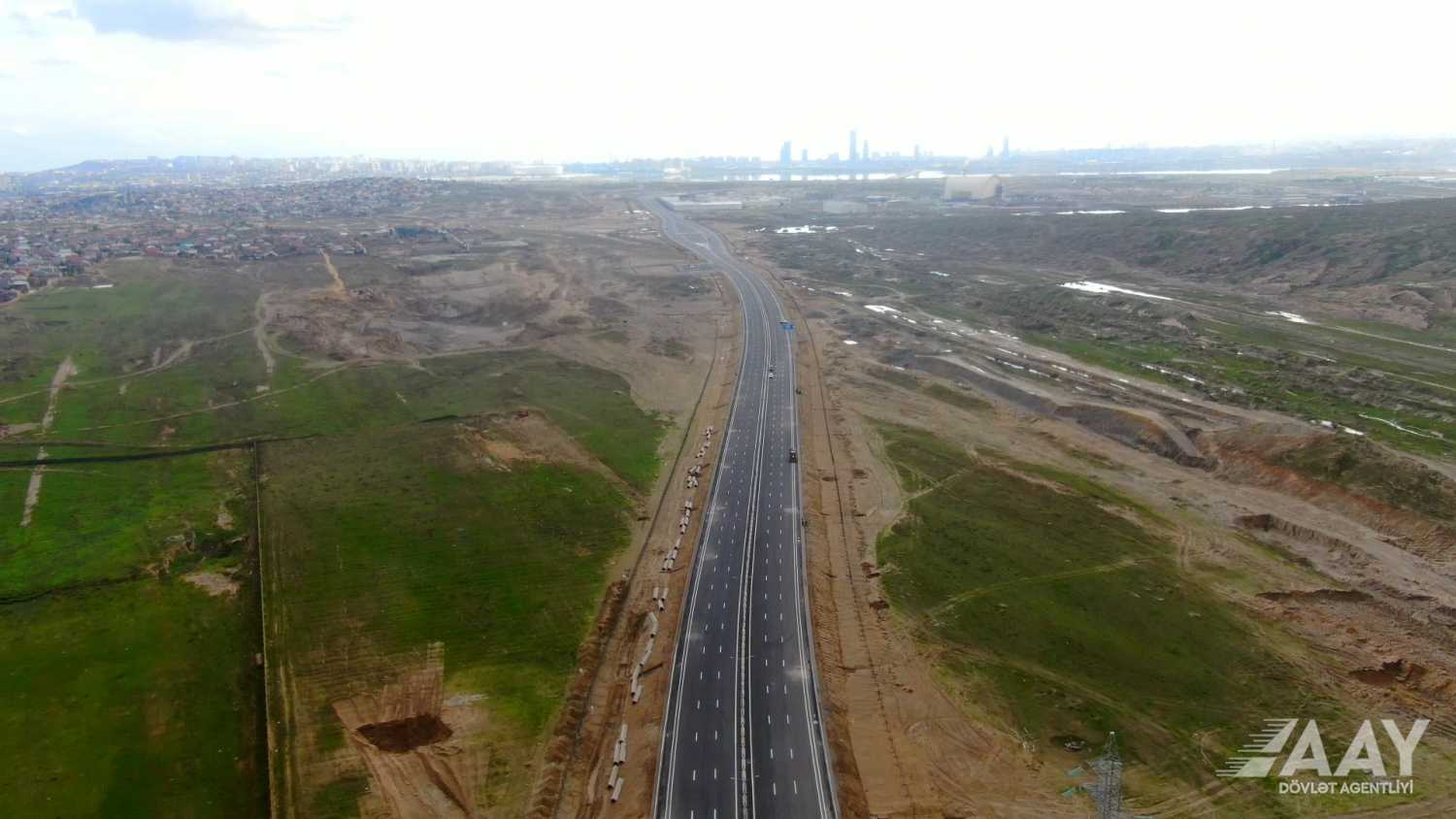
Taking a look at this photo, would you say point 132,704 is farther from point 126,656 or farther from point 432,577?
point 432,577

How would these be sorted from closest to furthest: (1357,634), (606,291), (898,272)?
(1357,634), (606,291), (898,272)

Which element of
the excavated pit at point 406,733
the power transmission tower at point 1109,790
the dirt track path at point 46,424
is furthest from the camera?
the dirt track path at point 46,424

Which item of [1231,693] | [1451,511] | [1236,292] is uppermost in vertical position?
[1236,292]

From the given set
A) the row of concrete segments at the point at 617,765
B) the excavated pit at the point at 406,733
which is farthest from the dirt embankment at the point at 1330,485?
the excavated pit at the point at 406,733

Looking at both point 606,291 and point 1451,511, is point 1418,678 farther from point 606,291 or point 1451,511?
point 606,291

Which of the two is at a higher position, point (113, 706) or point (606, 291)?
point (606, 291)

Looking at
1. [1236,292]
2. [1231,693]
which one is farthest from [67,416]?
[1236,292]

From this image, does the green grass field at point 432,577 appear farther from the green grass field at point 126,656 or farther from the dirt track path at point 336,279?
the dirt track path at point 336,279
